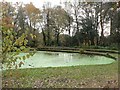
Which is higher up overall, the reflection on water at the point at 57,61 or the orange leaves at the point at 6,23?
the orange leaves at the point at 6,23

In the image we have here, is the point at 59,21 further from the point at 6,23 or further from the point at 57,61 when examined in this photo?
the point at 6,23

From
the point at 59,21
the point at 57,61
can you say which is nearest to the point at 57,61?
the point at 57,61

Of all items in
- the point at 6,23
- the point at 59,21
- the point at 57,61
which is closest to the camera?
the point at 6,23

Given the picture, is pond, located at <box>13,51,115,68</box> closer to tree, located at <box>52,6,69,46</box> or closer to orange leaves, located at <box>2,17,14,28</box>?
tree, located at <box>52,6,69,46</box>

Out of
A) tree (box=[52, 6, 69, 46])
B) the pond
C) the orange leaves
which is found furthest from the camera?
tree (box=[52, 6, 69, 46])

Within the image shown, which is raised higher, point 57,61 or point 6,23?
point 6,23

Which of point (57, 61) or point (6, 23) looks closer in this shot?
point (6, 23)

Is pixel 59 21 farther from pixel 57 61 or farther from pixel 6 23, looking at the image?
pixel 6 23

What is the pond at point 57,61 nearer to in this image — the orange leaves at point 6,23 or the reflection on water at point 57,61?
the reflection on water at point 57,61

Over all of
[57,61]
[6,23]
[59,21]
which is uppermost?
[59,21]

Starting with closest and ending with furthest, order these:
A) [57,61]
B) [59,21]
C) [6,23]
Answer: [6,23]
[57,61]
[59,21]

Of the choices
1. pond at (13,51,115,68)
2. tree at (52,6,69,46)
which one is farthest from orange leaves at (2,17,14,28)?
tree at (52,6,69,46)

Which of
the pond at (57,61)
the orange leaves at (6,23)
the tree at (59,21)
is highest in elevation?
the tree at (59,21)

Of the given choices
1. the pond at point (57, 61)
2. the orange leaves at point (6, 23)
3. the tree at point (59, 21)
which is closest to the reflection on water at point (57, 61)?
the pond at point (57, 61)
